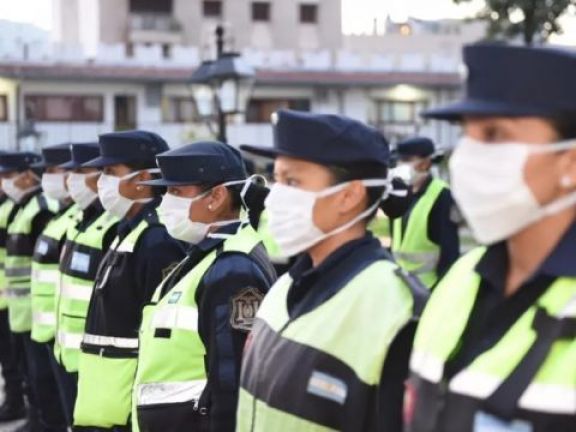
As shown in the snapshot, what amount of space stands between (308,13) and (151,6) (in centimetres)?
748

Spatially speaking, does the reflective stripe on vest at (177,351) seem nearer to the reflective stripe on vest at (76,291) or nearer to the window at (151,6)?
the reflective stripe on vest at (76,291)

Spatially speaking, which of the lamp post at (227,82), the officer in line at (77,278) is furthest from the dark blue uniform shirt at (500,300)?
the lamp post at (227,82)

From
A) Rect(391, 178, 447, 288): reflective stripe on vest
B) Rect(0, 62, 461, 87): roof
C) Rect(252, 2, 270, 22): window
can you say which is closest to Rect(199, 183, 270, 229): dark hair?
Rect(391, 178, 447, 288): reflective stripe on vest

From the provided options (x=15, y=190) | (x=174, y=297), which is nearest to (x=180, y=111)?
(x=15, y=190)

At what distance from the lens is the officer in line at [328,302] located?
2.70 m

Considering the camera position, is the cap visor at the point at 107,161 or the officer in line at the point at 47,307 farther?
the officer in line at the point at 47,307

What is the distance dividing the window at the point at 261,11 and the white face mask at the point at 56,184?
119 ft

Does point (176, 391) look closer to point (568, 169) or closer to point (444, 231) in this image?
point (568, 169)

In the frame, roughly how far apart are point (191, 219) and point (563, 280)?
2.40m

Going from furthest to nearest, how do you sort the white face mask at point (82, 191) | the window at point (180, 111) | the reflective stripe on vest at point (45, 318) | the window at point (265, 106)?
the window at point (265, 106)
the window at point (180, 111)
the reflective stripe on vest at point (45, 318)
the white face mask at point (82, 191)

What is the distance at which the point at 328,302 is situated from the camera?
283cm

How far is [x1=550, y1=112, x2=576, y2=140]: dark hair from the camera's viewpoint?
2.13 meters

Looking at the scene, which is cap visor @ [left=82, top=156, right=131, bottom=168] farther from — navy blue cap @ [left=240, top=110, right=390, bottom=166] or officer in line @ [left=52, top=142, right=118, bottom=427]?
navy blue cap @ [left=240, top=110, right=390, bottom=166]

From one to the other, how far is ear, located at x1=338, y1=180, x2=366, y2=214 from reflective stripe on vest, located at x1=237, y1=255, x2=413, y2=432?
0.73 feet
